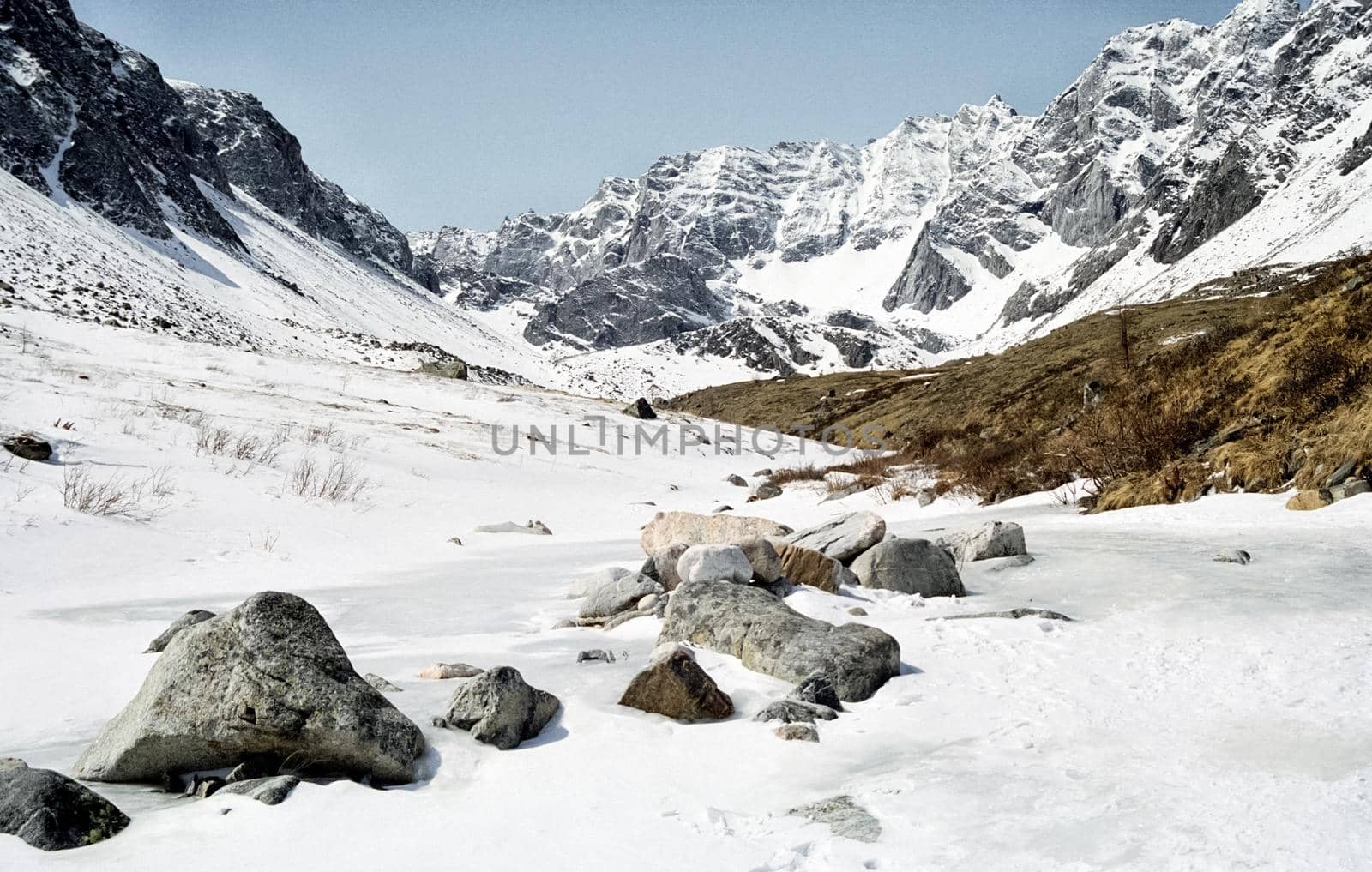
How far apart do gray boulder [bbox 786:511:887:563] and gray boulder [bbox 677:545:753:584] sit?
1.41m

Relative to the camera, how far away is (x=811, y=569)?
20.4ft

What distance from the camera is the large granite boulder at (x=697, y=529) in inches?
299

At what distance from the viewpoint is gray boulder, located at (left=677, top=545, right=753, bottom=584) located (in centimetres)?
559

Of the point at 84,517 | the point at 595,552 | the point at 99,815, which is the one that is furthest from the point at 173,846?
the point at 595,552

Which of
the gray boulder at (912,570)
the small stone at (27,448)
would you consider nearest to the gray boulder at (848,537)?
the gray boulder at (912,570)

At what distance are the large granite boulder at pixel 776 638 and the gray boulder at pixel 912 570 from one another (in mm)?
1758

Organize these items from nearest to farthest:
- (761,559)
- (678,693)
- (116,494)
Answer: (678,693) → (761,559) → (116,494)

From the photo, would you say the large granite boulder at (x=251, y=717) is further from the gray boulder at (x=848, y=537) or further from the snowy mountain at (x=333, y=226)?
the snowy mountain at (x=333, y=226)

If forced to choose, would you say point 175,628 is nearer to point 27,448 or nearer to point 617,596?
point 617,596

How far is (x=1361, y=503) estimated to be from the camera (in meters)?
7.17

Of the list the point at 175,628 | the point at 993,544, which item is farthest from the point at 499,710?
the point at 993,544

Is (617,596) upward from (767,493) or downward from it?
upward

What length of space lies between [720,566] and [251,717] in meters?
3.40

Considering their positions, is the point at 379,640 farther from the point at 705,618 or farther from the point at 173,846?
Answer: the point at 173,846
